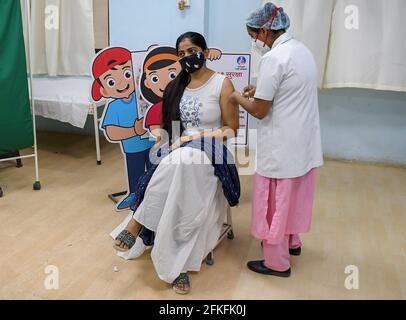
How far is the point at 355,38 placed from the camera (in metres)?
3.61

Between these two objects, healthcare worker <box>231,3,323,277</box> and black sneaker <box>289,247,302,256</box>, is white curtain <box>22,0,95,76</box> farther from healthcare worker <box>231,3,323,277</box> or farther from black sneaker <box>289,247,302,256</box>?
black sneaker <box>289,247,302,256</box>

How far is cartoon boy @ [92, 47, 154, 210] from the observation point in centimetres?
260

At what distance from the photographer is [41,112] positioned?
3.86 meters

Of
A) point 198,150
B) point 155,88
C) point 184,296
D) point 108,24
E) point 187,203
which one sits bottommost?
point 184,296

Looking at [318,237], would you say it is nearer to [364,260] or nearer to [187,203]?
[364,260]

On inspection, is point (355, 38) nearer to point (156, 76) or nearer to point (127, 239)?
point (156, 76)

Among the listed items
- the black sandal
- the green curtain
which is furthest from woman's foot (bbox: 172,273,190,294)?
the green curtain

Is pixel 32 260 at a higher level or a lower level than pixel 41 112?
lower

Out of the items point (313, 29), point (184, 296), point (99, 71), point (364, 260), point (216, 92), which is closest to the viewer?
point (184, 296)

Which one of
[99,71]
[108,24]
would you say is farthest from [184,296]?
[108,24]

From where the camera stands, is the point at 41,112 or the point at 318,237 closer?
the point at 318,237

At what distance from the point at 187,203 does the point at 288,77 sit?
2.44 feet

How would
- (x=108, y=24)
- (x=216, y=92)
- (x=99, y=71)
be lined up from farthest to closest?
(x=108, y=24) < (x=99, y=71) < (x=216, y=92)

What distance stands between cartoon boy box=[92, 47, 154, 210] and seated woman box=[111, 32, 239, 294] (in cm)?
41
